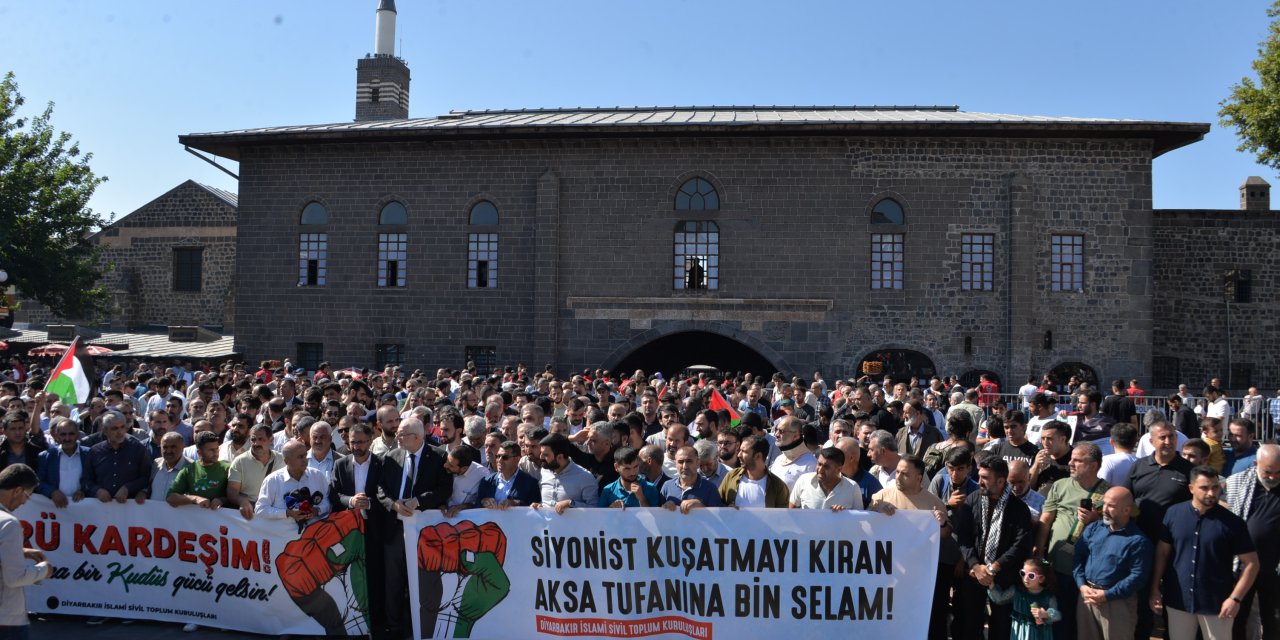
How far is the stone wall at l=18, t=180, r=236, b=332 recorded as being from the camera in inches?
1468

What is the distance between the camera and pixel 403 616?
7430mm

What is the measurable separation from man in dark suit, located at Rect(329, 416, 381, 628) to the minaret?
36.3 metres

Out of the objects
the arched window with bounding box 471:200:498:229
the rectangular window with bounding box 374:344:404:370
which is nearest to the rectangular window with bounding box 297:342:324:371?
the rectangular window with bounding box 374:344:404:370

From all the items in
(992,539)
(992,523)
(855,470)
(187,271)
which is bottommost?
(992,539)

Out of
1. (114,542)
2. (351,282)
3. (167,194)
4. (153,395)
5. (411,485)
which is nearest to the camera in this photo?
(411,485)

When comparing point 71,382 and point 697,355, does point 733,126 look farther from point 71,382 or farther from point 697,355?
point 71,382

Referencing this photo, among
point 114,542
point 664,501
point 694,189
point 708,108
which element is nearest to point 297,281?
point 694,189

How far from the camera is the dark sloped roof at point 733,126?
23.3m

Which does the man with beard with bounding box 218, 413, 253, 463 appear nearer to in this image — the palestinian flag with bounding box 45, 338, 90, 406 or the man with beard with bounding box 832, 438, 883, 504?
the palestinian flag with bounding box 45, 338, 90, 406

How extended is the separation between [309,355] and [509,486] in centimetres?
2108

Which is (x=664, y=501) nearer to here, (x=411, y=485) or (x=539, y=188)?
(x=411, y=485)

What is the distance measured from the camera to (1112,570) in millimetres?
5938

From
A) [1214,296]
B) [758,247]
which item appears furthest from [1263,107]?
[758,247]

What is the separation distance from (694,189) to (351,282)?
9.99m
